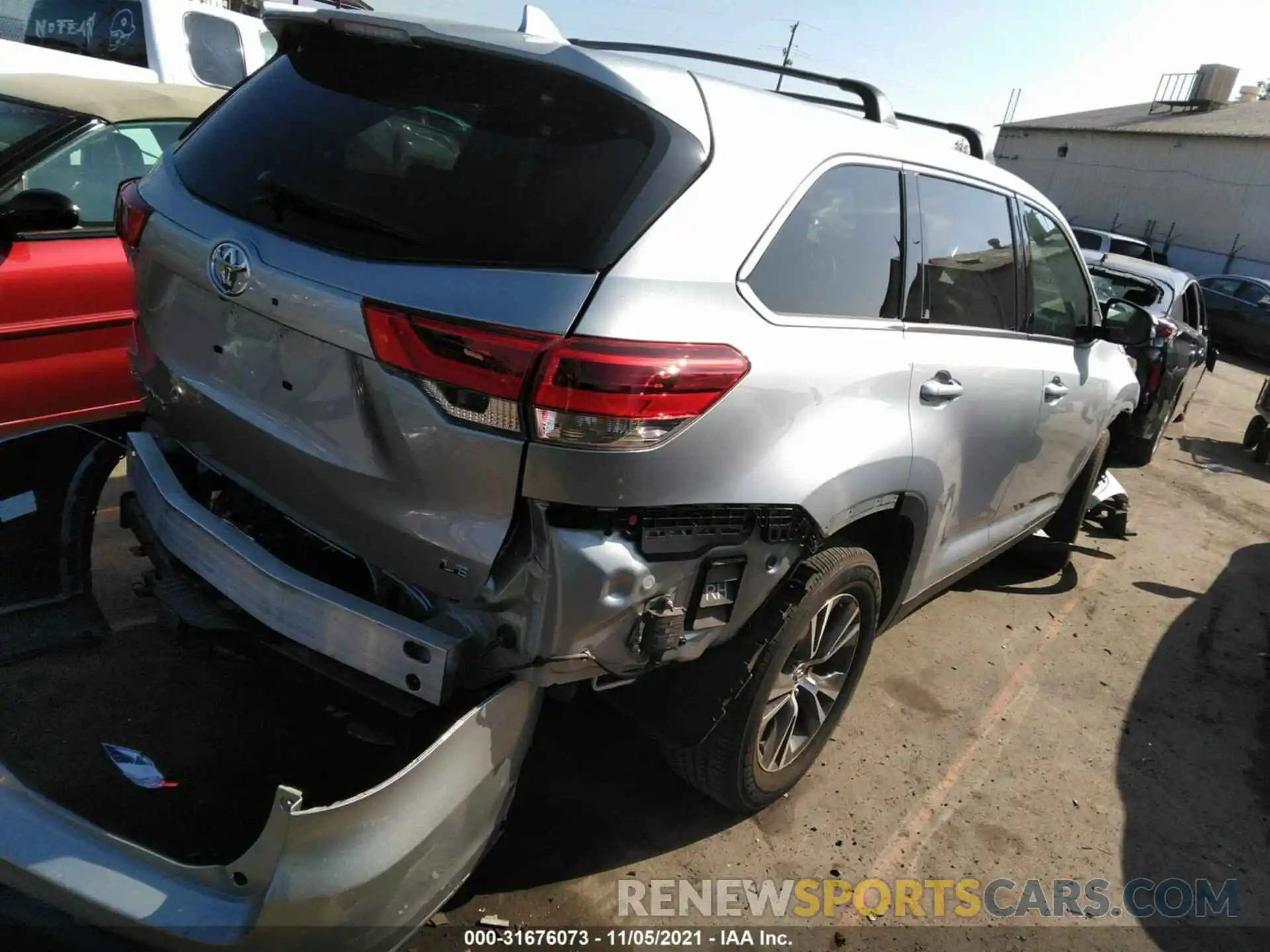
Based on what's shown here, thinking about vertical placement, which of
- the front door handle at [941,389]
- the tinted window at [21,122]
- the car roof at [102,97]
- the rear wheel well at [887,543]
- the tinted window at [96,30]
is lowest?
the rear wheel well at [887,543]

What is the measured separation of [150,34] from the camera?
6.44 metres

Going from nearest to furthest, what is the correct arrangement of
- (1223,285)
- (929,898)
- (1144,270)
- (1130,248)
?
(929,898) < (1144,270) < (1130,248) < (1223,285)

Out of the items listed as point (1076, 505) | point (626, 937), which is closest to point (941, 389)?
point (626, 937)

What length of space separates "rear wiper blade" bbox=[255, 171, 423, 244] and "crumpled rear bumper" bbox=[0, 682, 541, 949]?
3.38ft

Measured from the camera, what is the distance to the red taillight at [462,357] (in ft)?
5.72

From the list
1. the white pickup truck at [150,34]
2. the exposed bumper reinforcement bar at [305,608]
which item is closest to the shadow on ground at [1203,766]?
the exposed bumper reinforcement bar at [305,608]

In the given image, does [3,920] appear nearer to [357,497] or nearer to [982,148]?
[357,497]

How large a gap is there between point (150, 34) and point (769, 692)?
6.69 m

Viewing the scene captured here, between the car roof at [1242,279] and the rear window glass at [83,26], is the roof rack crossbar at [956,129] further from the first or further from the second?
the car roof at [1242,279]

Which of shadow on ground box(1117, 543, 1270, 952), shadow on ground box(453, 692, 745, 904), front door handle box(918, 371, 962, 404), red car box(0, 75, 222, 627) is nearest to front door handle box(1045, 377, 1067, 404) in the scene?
front door handle box(918, 371, 962, 404)

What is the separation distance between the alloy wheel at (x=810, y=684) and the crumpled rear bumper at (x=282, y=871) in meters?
1.05

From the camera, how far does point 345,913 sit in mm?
1688

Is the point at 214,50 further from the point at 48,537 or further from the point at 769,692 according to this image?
the point at 769,692

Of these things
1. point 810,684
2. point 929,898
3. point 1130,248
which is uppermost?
point 1130,248
